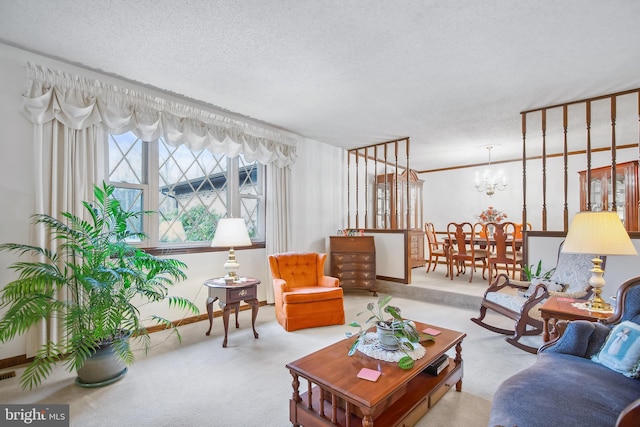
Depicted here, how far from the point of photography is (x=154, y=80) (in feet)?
9.48

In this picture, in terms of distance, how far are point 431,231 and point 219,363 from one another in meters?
4.60

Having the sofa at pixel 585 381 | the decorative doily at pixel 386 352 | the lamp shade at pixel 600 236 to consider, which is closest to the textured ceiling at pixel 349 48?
the lamp shade at pixel 600 236

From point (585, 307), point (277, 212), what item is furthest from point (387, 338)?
point (277, 212)

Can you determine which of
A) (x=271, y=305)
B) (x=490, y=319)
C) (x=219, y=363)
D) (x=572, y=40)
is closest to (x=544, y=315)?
(x=490, y=319)

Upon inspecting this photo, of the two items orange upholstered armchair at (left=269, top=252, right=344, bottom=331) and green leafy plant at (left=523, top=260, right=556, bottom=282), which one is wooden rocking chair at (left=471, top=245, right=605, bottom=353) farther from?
orange upholstered armchair at (left=269, top=252, right=344, bottom=331)

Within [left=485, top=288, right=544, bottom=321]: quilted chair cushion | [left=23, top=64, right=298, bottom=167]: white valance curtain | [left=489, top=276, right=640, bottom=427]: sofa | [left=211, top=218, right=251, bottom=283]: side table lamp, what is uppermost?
[left=23, top=64, right=298, bottom=167]: white valance curtain

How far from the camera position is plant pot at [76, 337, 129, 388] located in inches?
81.7

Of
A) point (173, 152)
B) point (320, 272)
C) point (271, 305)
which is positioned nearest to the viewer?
point (173, 152)

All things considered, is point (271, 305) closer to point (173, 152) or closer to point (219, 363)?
point (219, 363)

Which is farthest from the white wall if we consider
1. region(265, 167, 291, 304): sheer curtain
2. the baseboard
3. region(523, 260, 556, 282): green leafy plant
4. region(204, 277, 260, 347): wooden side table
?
region(523, 260, 556, 282): green leafy plant

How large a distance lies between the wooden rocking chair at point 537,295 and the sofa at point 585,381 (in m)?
0.98

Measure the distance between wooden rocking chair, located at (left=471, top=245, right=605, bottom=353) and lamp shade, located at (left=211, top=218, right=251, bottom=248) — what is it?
106 inches

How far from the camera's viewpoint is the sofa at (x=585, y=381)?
3.68ft

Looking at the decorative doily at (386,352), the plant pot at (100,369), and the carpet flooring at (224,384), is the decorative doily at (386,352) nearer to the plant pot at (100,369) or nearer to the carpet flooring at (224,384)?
the carpet flooring at (224,384)
